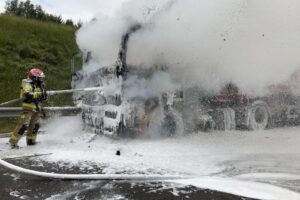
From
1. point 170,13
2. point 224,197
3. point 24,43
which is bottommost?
point 224,197

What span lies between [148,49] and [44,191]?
14.4 feet

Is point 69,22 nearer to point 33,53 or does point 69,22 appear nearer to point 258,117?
point 33,53

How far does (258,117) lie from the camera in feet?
39.1

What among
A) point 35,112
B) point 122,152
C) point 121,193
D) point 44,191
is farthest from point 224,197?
point 35,112

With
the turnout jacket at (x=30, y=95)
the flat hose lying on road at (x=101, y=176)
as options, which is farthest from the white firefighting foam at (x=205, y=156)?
the turnout jacket at (x=30, y=95)

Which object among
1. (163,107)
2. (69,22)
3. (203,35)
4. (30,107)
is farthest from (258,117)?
Answer: (69,22)

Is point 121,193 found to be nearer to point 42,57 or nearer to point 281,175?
point 281,175

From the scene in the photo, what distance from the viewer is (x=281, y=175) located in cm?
646

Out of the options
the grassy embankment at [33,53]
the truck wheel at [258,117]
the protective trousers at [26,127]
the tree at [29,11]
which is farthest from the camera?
the tree at [29,11]

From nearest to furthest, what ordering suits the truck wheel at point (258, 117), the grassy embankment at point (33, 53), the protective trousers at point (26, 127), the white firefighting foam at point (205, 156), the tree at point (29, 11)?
the white firefighting foam at point (205, 156) → the protective trousers at point (26, 127) → the truck wheel at point (258, 117) → the grassy embankment at point (33, 53) → the tree at point (29, 11)

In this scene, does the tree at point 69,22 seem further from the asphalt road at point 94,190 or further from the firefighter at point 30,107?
the asphalt road at point 94,190

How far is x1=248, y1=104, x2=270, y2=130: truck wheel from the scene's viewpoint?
37.8 ft

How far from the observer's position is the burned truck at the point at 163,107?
9375 mm

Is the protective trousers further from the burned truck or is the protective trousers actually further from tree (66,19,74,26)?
tree (66,19,74,26)
